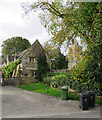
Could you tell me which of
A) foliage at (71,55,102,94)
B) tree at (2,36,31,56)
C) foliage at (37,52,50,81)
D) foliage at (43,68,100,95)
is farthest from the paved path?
tree at (2,36,31,56)

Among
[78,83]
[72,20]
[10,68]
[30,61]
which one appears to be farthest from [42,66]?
[72,20]

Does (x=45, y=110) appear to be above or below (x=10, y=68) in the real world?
below

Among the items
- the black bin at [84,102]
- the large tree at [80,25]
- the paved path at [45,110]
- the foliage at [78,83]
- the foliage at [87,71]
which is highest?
the large tree at [80,25]

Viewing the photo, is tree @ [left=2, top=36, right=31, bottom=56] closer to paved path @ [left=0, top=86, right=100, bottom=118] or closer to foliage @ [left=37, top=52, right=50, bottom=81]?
foliage @ [left=37, top=52, right=50, bottom=81]

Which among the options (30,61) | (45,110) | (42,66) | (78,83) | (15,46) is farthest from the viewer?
(15,46)

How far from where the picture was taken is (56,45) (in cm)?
1046

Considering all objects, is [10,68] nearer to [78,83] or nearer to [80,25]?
[78,83]

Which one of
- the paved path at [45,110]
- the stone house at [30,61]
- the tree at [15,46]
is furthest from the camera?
the tree at [15,46]

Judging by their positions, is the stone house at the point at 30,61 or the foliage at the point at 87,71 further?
the stone house at the point at 30,61

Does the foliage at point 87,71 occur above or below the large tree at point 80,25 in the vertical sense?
below

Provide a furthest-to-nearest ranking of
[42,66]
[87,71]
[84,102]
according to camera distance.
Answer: [42,66] < [87,71] < [84,102]

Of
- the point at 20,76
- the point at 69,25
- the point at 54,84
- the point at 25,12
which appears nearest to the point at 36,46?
the point at 20,76

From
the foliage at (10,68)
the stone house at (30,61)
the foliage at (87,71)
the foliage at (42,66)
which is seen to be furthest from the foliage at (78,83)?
the foliage at (10,68)

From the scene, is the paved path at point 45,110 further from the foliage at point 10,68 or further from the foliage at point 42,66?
the foliage at point 10,68
